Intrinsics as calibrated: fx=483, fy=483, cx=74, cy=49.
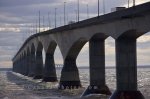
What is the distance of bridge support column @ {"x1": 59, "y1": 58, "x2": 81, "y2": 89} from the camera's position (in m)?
78.1

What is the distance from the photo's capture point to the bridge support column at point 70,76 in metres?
78.1

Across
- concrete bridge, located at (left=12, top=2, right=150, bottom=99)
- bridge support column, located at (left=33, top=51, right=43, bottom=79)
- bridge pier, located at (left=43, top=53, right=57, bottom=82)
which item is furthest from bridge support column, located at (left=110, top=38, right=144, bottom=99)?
bridge support column, located at (left=33, top=51, right=43, bottom=79)

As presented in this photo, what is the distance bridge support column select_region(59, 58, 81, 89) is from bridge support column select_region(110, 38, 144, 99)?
26.8 meters

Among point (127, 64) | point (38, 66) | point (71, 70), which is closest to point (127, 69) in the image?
point (127, 64)

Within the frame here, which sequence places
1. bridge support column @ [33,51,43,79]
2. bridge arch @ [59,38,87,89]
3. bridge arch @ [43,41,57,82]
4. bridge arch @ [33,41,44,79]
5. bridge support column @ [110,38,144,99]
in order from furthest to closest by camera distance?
bridge support column @ [33,51,43,79] → bridge arch @ [33,41,44,79] → bridge arch @ [43,41,57,82] → bridge arch @ [59,38,87,89] → bridge support column @ [110,38,144,99]

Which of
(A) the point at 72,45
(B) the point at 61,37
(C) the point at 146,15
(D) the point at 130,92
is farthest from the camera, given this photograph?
(B) the point at 61,37

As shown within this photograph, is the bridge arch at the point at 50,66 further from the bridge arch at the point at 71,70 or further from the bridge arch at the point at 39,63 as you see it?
the bridge arch at the point at 71,70

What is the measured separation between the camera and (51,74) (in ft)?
335

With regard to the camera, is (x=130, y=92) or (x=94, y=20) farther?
(x=94, y=20)

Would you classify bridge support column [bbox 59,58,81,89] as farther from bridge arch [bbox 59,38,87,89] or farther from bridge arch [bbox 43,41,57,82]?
bridge arch [bbox 43,41,57,82]

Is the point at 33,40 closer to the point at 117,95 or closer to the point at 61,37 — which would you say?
the point at 61,37

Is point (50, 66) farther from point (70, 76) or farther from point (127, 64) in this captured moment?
point (127, 64)

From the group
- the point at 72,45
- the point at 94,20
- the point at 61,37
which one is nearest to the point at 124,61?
the point at 94,20

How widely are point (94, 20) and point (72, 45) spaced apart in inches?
635
